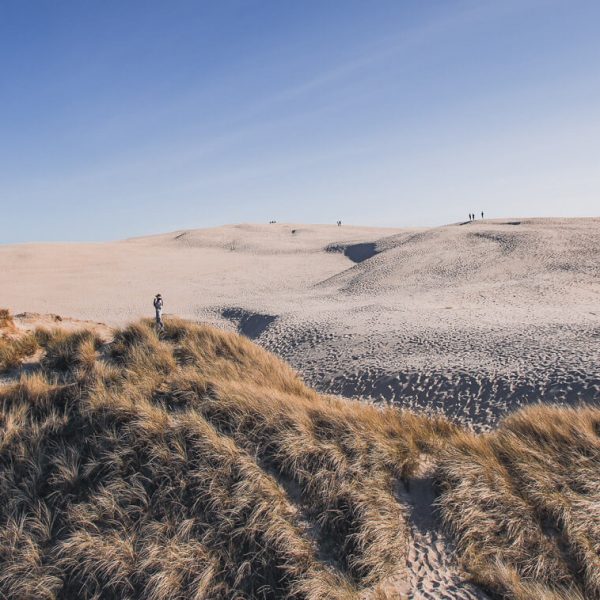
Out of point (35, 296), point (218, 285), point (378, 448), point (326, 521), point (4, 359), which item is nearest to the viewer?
point (326, 521)

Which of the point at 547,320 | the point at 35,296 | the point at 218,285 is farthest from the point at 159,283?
the point at 547,320

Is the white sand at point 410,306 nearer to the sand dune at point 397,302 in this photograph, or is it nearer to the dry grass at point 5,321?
the sand dune at point 397,302

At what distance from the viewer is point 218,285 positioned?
32.0 m

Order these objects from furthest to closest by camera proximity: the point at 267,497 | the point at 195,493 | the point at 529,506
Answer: the point at 195,493 < the point at 267,497 < the point at 529,506

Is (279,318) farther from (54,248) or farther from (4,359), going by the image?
(54,248)

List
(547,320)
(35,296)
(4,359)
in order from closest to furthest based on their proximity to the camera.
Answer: (4,359) → (547,320) → (35,296)

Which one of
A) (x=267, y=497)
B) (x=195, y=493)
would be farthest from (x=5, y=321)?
(x=267, y=497)

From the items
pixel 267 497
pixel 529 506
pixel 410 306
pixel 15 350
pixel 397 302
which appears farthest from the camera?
pixel 397 302

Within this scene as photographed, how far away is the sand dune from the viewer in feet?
33.8

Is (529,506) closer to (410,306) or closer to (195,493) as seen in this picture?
(195,493)

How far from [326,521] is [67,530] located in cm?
293

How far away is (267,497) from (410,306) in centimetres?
1386

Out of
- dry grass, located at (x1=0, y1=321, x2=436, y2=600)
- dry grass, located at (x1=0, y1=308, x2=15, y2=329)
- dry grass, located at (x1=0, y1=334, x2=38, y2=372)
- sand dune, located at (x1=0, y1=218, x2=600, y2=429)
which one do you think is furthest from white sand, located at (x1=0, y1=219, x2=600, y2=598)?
dry grass, located at (x1=0, y1=334, x2=38, y2=372)

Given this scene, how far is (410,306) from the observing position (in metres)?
18.5
